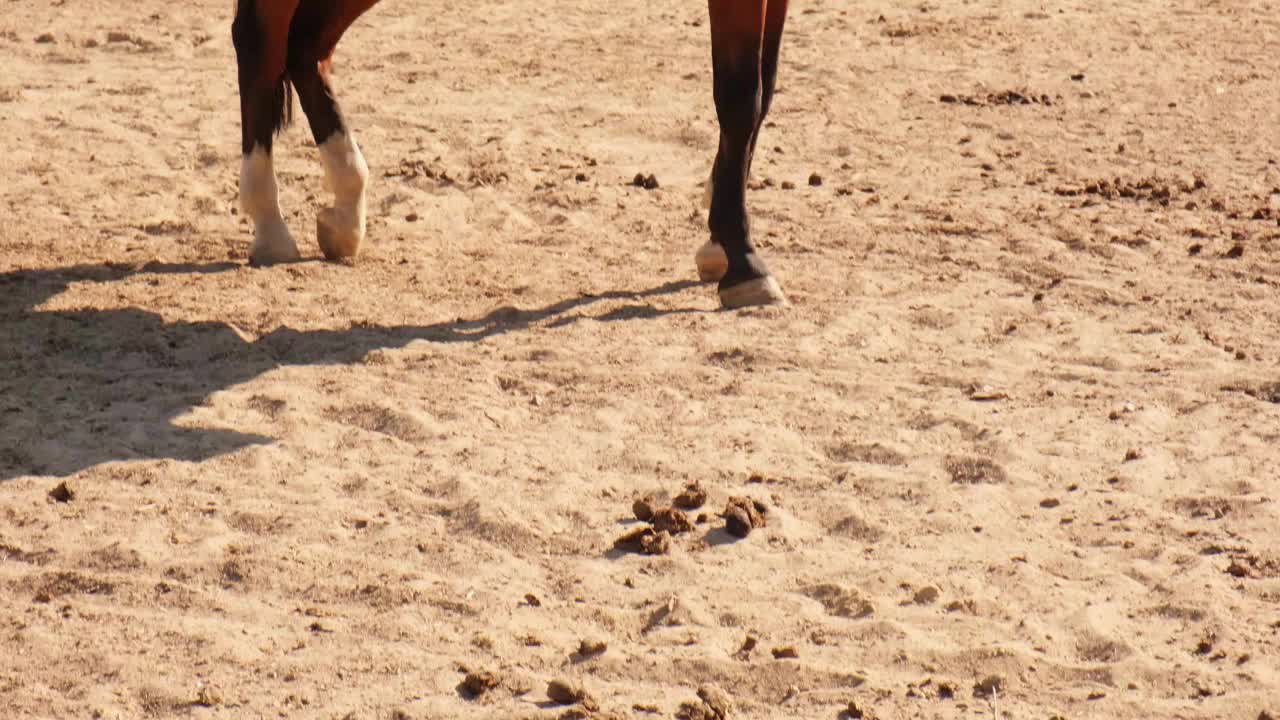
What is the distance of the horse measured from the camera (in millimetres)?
5387

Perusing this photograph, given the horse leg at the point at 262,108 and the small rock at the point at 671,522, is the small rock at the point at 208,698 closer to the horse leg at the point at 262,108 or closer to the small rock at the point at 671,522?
the small rock at the point at 671,522

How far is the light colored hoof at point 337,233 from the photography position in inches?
228

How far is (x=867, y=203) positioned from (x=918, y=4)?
153 inches

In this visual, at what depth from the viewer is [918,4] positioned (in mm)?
10062

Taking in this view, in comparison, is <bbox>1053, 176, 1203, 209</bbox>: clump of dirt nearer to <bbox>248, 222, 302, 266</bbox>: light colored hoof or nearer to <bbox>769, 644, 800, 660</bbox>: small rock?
<bbox>248, 222, 302, 266</bbox>: light colored hoof

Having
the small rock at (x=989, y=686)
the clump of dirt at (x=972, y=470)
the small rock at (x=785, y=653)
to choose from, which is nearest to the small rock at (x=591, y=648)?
the small rock at (x=785, y=653)

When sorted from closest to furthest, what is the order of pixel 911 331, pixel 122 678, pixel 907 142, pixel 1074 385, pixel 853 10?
pixel 122 678 < pixel 1074 385 < pixel 911 331 < pixel 907 142 < pixel 853 10

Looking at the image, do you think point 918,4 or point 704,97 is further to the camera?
point 918,4

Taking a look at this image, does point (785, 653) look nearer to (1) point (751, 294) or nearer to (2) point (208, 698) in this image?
(2) point (208, 698)

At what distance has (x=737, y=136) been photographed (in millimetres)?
5465

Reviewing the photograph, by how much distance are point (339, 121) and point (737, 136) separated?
1336 millimetres

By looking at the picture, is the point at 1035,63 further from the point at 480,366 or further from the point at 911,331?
the point at 480,366

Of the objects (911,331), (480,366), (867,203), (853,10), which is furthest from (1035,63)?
(480,366)

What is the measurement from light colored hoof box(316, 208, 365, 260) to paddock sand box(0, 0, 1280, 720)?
14 centimetres
